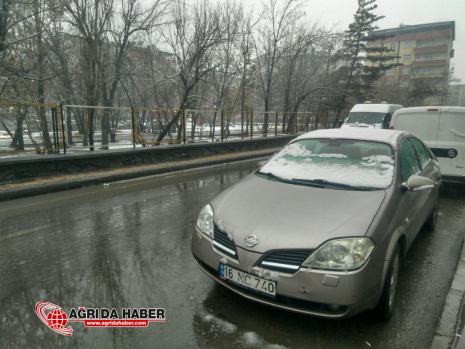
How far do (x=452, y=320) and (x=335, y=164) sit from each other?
176 cm

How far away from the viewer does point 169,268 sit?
3678 millimetres

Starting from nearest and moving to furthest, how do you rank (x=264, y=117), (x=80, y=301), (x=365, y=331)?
1. (x=365, y=331)
2. (x=80, y=301)
3. (x=264, y=117)

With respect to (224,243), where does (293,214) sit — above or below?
above

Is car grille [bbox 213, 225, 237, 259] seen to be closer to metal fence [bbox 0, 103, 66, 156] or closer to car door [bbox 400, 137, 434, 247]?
car door [bbox 400, 137, 434, 247]

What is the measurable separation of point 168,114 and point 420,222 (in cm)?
1189

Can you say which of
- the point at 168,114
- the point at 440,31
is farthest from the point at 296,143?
the point at 440,31

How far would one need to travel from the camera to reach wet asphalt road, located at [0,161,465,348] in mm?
2516

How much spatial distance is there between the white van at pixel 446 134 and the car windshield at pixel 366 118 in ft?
31.2

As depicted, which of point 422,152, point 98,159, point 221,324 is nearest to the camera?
point 221,324

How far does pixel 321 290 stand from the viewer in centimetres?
232

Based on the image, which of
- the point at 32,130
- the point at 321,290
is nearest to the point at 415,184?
the point at 321,290

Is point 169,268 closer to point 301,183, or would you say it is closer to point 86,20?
point 301,183

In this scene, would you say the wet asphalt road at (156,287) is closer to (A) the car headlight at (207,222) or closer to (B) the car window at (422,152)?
(A) the car headlight at (207,222)

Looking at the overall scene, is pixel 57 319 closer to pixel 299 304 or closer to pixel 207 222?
pixel 207 222
